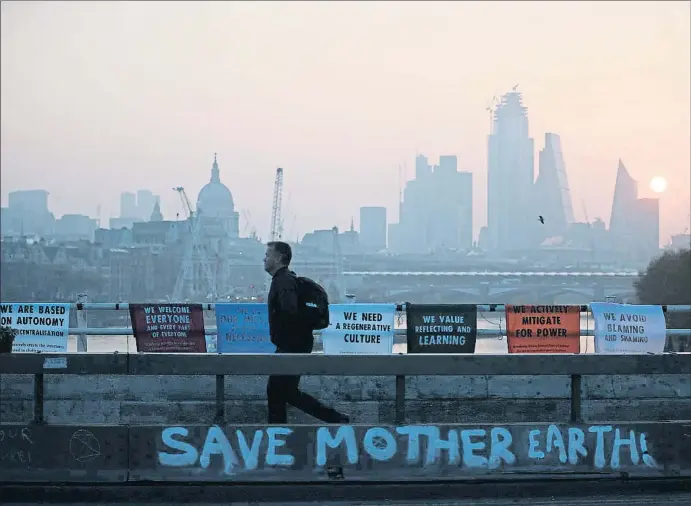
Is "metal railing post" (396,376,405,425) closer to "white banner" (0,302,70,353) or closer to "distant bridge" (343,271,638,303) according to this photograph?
"white banner" (0,302,70,353)

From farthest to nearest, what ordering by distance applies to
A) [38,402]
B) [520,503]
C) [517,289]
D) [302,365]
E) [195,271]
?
[195,271], [517,289], [38,402], [302,365], [520,503]

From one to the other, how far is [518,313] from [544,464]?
21.9ft

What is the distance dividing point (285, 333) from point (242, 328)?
5.26 metres

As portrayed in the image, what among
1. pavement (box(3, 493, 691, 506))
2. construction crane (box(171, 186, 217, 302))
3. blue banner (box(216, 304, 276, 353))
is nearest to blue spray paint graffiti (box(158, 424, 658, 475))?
pavement (box(3, 493, 691, 506))

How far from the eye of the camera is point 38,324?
46.1 ft

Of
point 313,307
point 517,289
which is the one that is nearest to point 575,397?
point 313,307

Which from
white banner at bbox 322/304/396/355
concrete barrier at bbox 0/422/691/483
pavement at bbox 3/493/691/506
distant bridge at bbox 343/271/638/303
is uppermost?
distant bridge at bbox 343/271/638/303

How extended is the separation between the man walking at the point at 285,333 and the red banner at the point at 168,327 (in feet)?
18.1

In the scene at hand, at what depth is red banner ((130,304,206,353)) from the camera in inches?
540

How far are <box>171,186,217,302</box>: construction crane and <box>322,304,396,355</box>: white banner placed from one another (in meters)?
98.1

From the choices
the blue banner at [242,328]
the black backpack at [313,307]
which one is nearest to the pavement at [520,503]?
the black backpack at [313,307]

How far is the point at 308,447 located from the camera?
746cm

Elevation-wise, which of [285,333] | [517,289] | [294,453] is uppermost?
[517,289]

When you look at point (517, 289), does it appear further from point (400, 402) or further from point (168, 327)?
point (400, 402)
